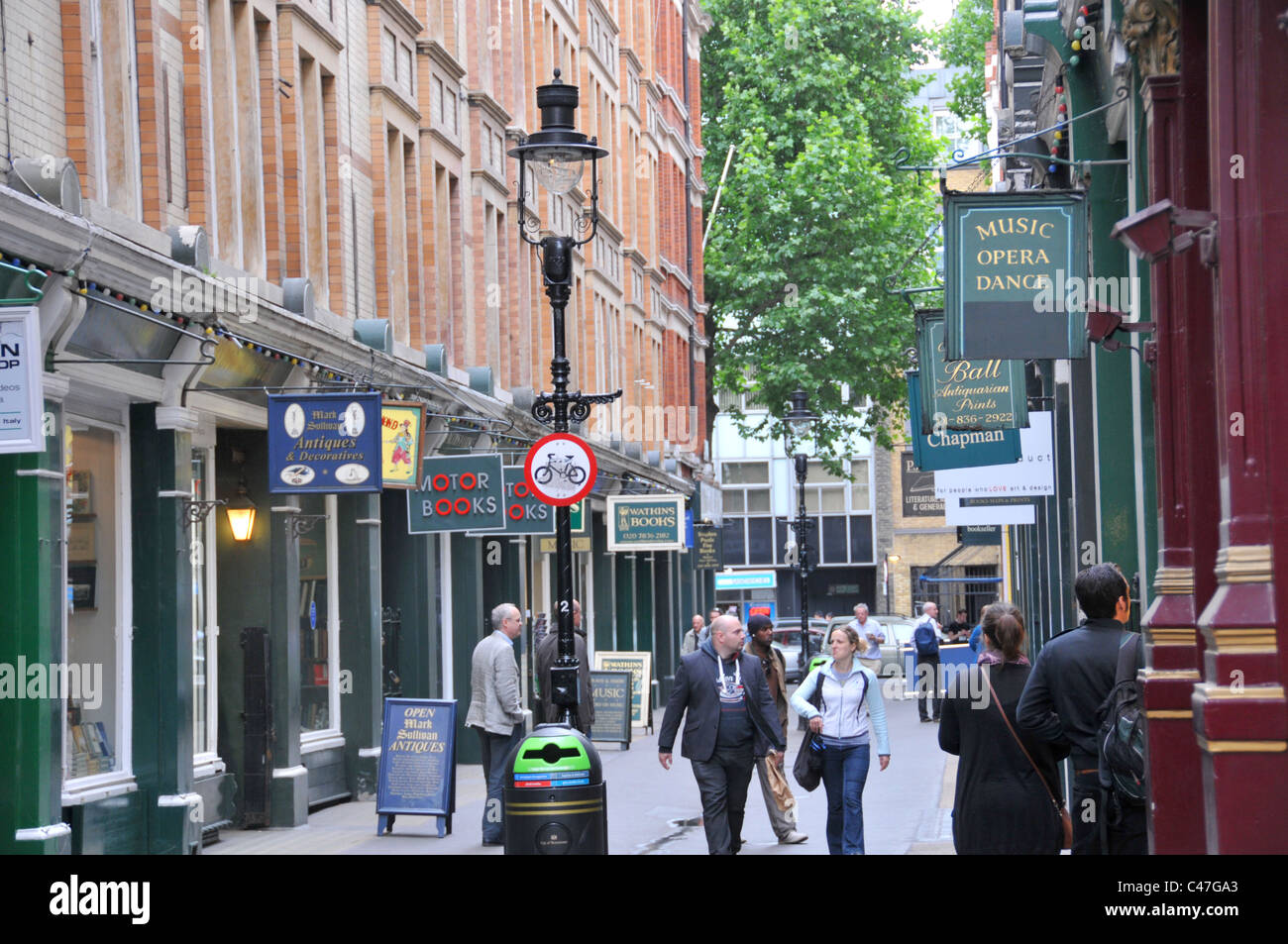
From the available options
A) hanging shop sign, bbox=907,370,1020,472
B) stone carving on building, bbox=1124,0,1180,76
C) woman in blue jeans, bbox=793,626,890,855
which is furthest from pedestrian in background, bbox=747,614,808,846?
stone carving on building, bbox=1124,0,1180,76

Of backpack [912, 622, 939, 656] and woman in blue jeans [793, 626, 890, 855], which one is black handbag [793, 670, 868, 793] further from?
backpack [912, 622, 939, 656]

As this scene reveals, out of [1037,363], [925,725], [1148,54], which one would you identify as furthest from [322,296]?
[925,725]

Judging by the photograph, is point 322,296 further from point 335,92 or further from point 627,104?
point 627,104

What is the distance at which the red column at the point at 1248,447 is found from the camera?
6832 millimetres

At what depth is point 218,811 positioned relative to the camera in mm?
15945

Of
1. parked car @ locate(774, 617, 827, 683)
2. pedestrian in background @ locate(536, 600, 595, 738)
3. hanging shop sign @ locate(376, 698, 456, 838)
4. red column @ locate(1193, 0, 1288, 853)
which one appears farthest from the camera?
parked car @ locate(774, 617, 827, 683)

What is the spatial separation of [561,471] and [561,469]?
2 centimetres

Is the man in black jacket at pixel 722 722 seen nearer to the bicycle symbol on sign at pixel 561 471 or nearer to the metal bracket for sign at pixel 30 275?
the bicycle symbol on sign at pixel 561 471

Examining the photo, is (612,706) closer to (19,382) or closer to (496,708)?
(496,708)

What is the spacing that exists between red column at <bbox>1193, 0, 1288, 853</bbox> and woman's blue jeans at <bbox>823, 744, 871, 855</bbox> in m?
6.06

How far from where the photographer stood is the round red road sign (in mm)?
13125

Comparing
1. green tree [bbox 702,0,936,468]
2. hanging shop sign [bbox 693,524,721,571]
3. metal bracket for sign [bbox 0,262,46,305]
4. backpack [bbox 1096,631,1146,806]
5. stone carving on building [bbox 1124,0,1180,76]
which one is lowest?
backpack [bbox 1096,631,1146,806]

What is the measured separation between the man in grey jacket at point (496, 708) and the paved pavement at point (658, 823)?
35cm

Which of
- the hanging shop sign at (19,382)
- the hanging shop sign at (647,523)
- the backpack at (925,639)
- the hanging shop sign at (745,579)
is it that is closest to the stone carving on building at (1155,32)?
the hanging shop sign at (19,382)
